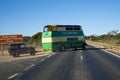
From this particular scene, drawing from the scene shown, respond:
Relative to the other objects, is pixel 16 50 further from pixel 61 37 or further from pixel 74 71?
pixel 74 71

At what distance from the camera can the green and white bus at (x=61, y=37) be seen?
148 feet

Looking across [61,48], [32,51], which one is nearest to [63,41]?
[61,48]

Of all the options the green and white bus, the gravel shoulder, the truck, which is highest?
the green and white bus

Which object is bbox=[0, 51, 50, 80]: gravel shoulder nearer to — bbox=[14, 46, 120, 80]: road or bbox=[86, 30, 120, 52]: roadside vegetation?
bbox=[14, 46, 120, 80]: road

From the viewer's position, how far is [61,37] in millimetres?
46062

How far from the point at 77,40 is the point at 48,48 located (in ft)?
18.0

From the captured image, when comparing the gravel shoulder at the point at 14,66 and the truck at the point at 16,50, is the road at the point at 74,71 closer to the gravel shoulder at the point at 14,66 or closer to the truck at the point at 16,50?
the gravel shoulder at the point at 14,66

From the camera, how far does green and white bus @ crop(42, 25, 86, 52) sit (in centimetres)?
4519

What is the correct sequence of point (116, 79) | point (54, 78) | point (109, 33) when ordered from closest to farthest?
point (116, 79) → point (54, 78) → point (109, 33)

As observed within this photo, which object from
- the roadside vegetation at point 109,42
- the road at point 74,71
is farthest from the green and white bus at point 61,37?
the road at point 74,71

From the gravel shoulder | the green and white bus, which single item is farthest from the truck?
the gravel shoulder

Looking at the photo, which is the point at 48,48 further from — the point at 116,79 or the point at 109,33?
the point at 109,33

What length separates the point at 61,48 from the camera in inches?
1833

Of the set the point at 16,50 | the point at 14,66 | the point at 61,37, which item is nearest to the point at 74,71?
the point at 14,66
